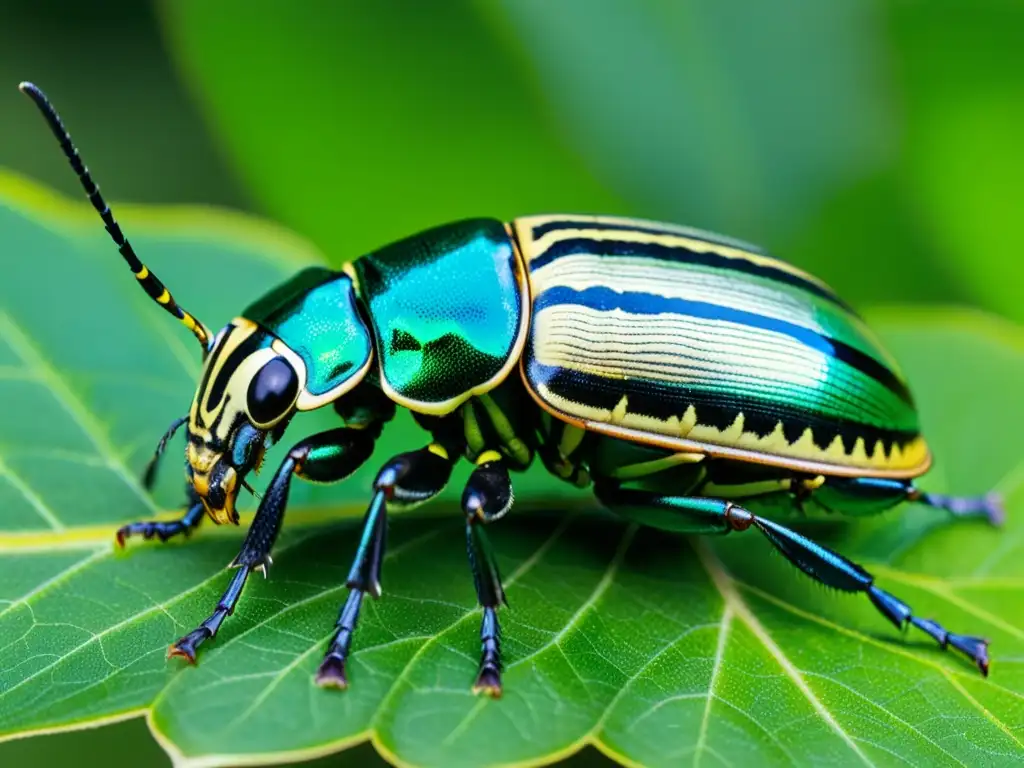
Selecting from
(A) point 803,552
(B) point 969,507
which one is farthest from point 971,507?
(A) point 803,552

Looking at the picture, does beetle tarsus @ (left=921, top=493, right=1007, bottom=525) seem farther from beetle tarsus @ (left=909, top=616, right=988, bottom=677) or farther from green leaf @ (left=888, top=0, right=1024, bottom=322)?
green leaf @ (left=888, top=0, right=1024, bottom=322)

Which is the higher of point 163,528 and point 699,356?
point 699,356

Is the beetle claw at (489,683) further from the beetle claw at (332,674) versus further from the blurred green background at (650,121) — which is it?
the blurred green background at (650,121)

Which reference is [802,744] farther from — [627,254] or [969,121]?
[969,121]

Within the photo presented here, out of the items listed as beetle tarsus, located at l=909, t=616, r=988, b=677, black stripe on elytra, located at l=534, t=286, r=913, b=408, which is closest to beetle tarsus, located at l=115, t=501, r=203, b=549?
black stripe on elytra, located at l=534, t=286, r=913, b=408

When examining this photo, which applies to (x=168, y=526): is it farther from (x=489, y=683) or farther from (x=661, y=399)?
(x=661, y=399)

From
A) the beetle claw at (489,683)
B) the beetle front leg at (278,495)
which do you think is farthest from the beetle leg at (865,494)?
the beetle front leg at (278,495)
